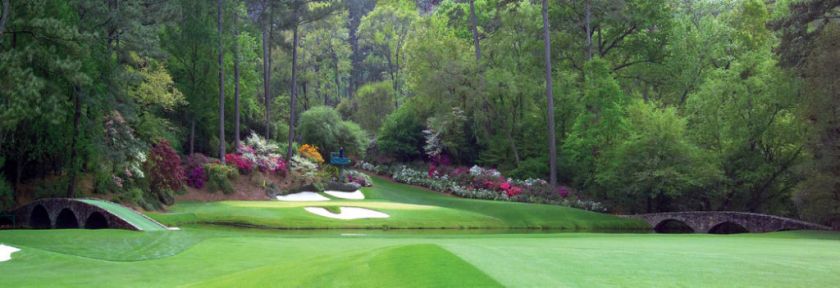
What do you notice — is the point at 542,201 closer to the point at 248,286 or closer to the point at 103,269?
the point at 103,269

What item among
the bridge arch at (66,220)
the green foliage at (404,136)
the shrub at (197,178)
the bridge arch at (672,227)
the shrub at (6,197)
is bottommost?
the bridge arch at (672,227)

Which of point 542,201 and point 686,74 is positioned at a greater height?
point 686,74

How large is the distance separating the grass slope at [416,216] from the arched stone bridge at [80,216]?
9.43ft

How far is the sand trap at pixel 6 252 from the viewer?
1371cm

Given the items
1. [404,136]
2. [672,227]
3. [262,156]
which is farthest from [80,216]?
[404,136]

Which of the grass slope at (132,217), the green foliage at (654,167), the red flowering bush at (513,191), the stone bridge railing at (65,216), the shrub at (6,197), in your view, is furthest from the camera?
the red flowering bush at (513,191)

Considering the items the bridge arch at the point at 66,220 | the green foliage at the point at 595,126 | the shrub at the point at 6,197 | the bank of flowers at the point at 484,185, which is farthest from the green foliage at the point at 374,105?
the bridge arch at the point at 66,220

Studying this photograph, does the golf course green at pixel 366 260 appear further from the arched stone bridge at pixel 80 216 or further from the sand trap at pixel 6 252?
the arched stone bridge at pixel 80 216

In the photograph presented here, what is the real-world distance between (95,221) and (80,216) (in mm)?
579

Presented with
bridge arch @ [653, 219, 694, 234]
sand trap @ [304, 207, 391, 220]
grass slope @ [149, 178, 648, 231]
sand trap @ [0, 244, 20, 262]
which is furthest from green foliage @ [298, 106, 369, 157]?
sand trap @ [0, 244, 20, 262]

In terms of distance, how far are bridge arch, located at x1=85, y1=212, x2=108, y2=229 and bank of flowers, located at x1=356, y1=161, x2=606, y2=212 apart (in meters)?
23.3

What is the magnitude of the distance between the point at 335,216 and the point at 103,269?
16328 millimetres

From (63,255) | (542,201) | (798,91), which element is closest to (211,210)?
(63,255)

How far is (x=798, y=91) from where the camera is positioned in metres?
31.8
